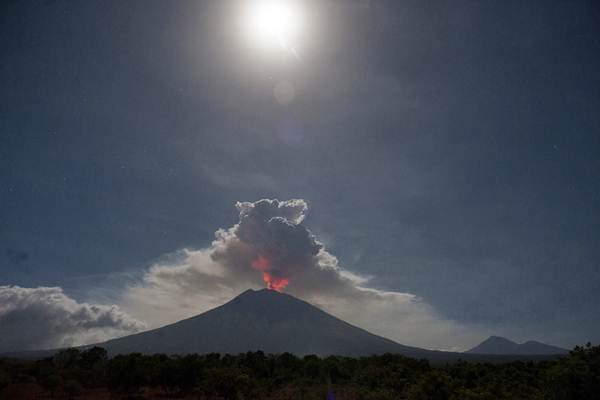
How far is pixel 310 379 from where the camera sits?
44094 mm

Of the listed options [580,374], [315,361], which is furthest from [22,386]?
[580,374]

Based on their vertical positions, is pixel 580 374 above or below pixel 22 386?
above

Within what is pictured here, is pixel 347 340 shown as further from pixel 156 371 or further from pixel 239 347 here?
pixel 156 371

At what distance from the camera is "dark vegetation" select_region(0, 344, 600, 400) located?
21.0 meters

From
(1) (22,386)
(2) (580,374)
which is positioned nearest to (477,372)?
(2) (580,374)

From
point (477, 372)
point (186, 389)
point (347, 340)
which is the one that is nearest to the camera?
point (477, 372)

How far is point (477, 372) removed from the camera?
119 feet

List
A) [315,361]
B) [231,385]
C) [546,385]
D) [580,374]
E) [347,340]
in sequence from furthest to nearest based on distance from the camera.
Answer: [347,340] < [315,361] < [231,385] < [546,385] < [580,374]

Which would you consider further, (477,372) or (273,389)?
(273,389)

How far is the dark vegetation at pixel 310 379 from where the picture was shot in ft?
68.7

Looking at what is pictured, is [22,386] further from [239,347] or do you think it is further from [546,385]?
[239,347]

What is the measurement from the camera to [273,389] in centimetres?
4094

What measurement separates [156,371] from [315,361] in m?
21.5

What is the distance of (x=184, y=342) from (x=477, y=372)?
553 ft
